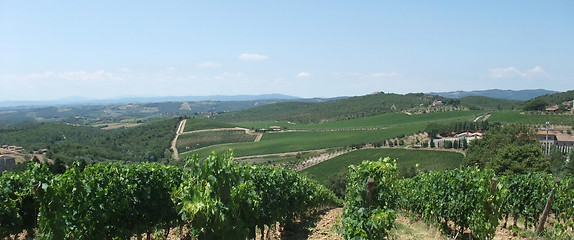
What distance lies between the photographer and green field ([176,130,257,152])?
94469 mm

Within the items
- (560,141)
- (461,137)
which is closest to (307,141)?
(461,137)

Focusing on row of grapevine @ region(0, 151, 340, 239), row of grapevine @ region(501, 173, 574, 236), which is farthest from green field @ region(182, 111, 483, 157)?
row of grapevine @ region(501, 173, 574, 236)

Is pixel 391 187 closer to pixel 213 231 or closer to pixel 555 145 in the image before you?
pixel 213 231

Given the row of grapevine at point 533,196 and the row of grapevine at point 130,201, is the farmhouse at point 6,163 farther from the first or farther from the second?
the row of grapevine at point 533,196

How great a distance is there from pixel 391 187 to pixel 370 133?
92.6 metres

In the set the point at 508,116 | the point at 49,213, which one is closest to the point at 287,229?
the point at 49,213

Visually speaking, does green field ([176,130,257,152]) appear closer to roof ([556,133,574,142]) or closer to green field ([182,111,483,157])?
green field ([182,111,483,157])

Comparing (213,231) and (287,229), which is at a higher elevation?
(213,231)

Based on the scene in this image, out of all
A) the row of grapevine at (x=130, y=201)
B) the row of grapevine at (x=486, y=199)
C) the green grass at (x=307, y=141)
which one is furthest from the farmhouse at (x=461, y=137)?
the row of grapevine at (x=130, y=201)

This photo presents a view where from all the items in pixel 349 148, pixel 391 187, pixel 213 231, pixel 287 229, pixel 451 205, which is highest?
pixel 391 187

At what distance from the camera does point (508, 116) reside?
3533 inches

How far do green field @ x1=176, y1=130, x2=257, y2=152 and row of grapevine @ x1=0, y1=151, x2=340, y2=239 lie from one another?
85193 mm

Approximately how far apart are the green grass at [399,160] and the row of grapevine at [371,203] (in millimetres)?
45349

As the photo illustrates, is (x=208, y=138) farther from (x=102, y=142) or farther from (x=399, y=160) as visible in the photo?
(x=399, y=160)
